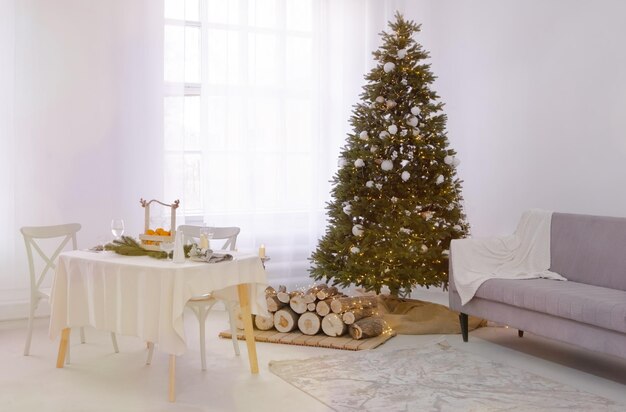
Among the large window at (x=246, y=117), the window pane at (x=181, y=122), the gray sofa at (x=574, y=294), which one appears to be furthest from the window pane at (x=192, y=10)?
the gray sofa at (x=574, y=294)

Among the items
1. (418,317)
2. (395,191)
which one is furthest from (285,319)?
(395,191)

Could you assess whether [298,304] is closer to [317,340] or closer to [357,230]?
[317,340]

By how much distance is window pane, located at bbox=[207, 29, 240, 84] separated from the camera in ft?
21.6

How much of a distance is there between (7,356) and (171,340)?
5.19 ft

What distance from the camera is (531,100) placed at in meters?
6.36

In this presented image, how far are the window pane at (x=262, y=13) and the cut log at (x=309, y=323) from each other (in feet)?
9.72

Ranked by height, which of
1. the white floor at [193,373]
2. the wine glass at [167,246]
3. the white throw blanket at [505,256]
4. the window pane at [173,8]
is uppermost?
the window pane at [173,8]

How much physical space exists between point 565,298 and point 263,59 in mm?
3756

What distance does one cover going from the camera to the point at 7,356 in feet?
15.2

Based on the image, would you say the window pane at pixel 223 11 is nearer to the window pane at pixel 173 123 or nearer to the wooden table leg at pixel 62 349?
the window pane at pixel 173 123

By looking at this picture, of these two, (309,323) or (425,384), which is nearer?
(425,384)

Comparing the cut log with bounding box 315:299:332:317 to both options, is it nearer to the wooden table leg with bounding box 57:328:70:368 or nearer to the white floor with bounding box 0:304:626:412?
the white floor with bounding box 0:304:626:412

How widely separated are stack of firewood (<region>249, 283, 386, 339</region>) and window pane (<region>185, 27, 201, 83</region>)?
2.31m

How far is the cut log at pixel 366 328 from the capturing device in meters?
5.04
